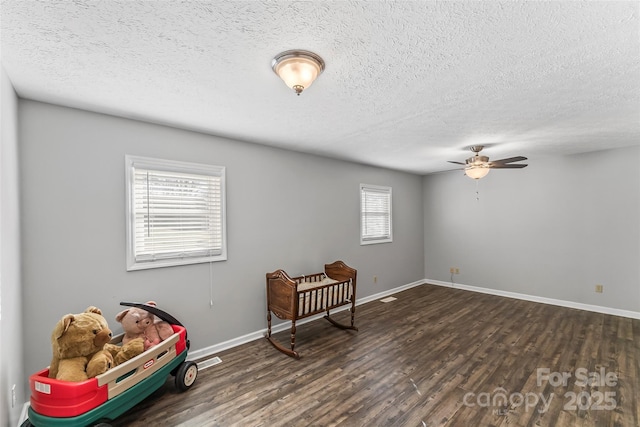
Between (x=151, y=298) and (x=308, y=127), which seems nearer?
(x=151, y=298)

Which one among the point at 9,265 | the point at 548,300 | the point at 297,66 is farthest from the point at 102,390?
the point at 548,300

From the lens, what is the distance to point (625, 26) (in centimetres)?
139

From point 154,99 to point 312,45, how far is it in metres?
1.44

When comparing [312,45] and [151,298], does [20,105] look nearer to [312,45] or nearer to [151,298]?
[151,298]

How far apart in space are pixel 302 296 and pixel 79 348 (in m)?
1.93

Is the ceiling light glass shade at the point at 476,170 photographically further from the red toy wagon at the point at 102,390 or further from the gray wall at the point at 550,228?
the red toy wagon at the point at 102,390

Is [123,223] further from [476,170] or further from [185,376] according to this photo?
[476,170]

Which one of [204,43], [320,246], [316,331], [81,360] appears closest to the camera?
[204,43]

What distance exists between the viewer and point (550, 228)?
4.55m

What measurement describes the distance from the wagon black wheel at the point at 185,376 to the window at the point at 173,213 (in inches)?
38.1

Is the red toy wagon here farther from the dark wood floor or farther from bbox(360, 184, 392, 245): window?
bbox(360, 184, 392, 245): window

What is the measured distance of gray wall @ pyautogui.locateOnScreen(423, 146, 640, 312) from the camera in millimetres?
3938

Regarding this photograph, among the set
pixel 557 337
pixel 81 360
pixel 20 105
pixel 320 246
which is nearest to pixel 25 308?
pixel 81 360

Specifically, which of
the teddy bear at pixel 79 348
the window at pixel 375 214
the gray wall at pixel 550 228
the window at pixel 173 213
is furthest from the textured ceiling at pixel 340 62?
the window at pixel 375 214
